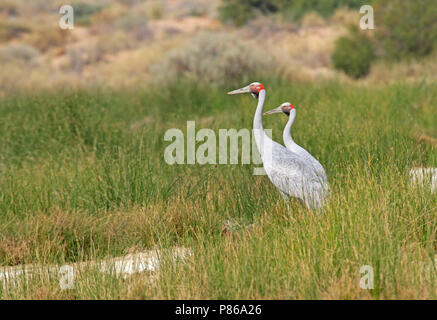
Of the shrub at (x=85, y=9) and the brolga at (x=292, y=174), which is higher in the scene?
the shrub at (x=85, y=9)

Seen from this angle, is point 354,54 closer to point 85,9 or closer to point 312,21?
point 312,21

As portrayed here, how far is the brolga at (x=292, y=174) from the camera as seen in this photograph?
5.58 m

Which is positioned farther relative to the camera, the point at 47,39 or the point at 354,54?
the point at 47,39

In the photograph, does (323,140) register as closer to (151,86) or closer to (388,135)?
(388,135)

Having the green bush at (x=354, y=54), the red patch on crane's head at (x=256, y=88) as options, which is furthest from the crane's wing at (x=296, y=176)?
the green bush at (x=354, y=54)

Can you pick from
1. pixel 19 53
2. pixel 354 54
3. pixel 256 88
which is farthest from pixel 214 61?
pixel 19 53

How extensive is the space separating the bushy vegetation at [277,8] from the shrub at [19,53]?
8.29 meters

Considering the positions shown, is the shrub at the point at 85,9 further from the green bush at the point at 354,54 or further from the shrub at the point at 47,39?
the green bush at the point at 354,54

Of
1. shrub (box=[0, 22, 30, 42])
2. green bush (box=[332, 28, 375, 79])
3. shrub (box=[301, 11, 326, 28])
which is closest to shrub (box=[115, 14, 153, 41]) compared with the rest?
shrub (box=[0, 22, 30, 42])

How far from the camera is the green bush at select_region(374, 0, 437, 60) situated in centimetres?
1902

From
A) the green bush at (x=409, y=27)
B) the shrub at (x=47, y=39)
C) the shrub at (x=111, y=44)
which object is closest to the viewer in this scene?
the green bush at (x=409, y=27)

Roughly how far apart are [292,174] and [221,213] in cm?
81

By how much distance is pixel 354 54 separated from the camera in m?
19.5

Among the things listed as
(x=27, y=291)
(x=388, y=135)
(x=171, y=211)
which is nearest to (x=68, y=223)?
(x=171, y=211)
